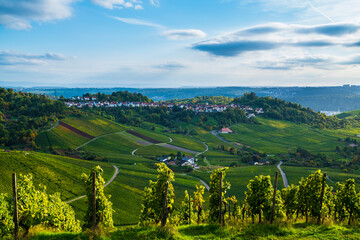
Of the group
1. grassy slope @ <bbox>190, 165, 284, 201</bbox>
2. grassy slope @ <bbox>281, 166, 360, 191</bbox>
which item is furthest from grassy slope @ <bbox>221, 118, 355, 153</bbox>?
grassy slope @ <bbox>190, 165, 284, 201</bbox>

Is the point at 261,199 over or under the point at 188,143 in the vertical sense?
over

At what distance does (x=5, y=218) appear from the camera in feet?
68.0

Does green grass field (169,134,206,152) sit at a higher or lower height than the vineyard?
lower

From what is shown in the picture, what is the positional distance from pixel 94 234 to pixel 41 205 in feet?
29.2

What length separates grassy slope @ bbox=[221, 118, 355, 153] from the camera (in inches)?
5860

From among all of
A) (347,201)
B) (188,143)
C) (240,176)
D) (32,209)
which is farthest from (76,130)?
(347,201)

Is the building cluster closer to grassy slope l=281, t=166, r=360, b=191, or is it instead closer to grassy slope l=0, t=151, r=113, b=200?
grassy slope l=0, t=151, r=113, b=200

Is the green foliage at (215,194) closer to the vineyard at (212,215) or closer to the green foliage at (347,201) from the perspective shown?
the vineyard at (212,215)

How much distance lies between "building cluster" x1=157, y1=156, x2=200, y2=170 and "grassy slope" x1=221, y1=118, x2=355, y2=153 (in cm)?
5390

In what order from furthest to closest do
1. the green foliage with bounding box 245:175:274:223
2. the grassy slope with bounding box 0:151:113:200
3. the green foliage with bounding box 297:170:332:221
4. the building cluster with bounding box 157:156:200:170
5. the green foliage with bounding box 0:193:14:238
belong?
1. the building cluster with bounding box 157:156:200:170
2. the grassy slope with bounding box 0:151:113:200
3. the green foliage with bounding box 245:175:274:223
4. the green foliage with bounding box 297:170:332:221
5. the green foliage with bounding box 0:193:14:238

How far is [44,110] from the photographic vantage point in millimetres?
160375

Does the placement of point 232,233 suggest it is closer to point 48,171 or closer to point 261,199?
point 261,199

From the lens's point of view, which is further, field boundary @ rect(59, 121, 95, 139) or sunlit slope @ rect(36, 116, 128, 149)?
field boundary @ rect(59, 121, 95, 139)

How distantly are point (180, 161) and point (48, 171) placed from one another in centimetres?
5788
